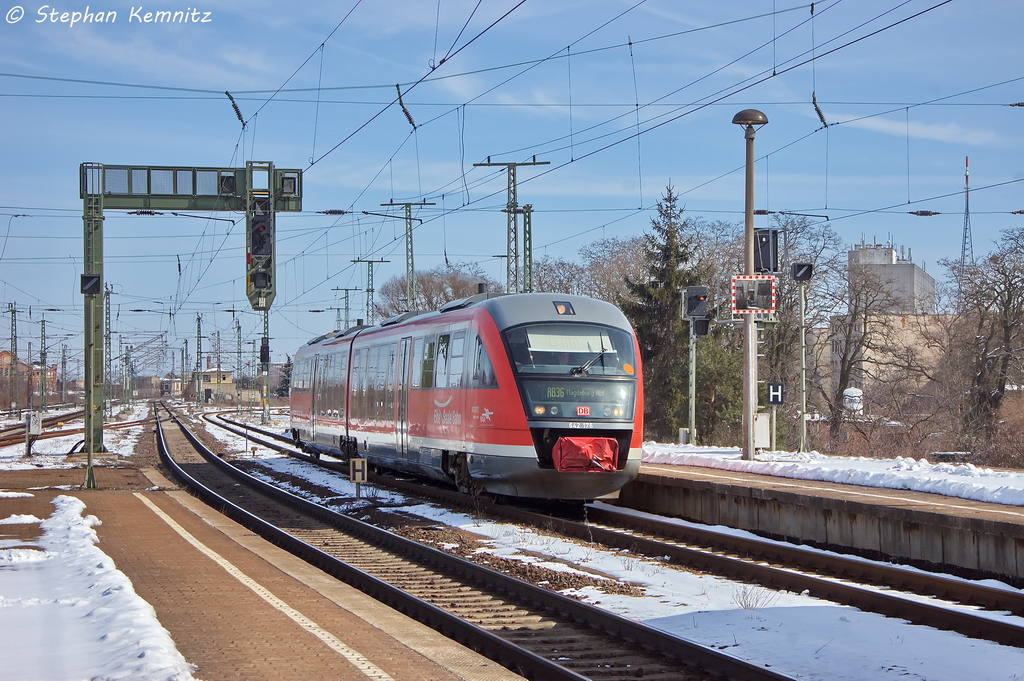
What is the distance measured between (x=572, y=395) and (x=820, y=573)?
534 centimetres

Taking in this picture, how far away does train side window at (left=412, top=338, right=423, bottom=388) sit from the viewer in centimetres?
2075

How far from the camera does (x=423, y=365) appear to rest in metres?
20.6

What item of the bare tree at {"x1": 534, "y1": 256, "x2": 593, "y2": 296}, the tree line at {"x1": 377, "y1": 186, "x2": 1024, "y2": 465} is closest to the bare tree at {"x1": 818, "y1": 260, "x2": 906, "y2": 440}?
the tree line at {"x1": 377, "y1": 186, "x2": 1024, "y2": 465}

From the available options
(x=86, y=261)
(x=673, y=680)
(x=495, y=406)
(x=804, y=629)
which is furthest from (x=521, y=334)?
(x=86, y=261)

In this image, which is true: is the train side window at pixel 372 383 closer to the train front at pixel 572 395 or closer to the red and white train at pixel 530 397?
the red and white train at pixel 530 397

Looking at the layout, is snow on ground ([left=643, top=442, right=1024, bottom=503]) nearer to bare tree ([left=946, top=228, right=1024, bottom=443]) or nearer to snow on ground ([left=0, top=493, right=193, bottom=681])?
snow on ground ([left=0, top=493, right=193, bottom=681])

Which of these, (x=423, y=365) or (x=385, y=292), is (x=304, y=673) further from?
(x=385, y=292)

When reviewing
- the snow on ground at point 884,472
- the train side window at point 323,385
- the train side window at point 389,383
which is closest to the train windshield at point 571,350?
the snow on ground at point 884,472

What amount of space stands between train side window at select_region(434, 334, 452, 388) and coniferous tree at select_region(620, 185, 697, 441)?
28.0 meters

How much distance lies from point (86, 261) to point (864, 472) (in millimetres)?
23214

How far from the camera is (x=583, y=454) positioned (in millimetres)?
16141

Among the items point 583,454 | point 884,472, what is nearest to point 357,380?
point 583,454

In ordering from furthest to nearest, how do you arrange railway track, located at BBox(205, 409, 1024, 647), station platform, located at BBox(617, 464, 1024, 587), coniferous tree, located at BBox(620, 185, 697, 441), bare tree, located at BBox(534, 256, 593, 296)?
bare tree, located at BBox(534, 256, 593, 296), coniferous tree, located at BBox(620, 185, 697, 441), station platform, located at BBox(617, 464, 1024, 587), railway track, located at BBox(205, 409, 1024, 647)

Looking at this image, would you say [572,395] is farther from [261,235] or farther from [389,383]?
[261,235]
